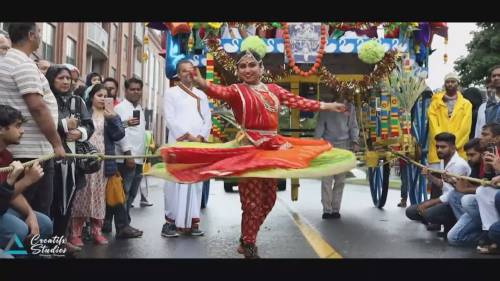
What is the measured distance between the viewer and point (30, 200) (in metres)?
3.94

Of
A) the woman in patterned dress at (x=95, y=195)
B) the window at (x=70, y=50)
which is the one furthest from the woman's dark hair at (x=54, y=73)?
the window at (x=70, y=50)

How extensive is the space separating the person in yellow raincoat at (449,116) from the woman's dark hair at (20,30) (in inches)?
179

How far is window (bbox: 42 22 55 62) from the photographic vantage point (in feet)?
61.4

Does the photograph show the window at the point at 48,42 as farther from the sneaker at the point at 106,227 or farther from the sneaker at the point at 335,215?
the sneaker at the point at 335,215

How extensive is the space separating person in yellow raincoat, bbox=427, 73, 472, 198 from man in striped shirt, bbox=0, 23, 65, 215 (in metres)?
4.24

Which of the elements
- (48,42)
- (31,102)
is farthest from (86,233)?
(48,42)

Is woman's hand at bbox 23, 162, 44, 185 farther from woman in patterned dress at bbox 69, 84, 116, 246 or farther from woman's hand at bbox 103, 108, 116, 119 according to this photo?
woman's hand at bbox 103, 108, 116, 119

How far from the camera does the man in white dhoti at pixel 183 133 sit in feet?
18.9

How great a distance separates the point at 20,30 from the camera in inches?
153

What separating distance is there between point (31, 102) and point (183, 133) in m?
2.17

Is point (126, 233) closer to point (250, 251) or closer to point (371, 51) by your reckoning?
point (250, 251)
